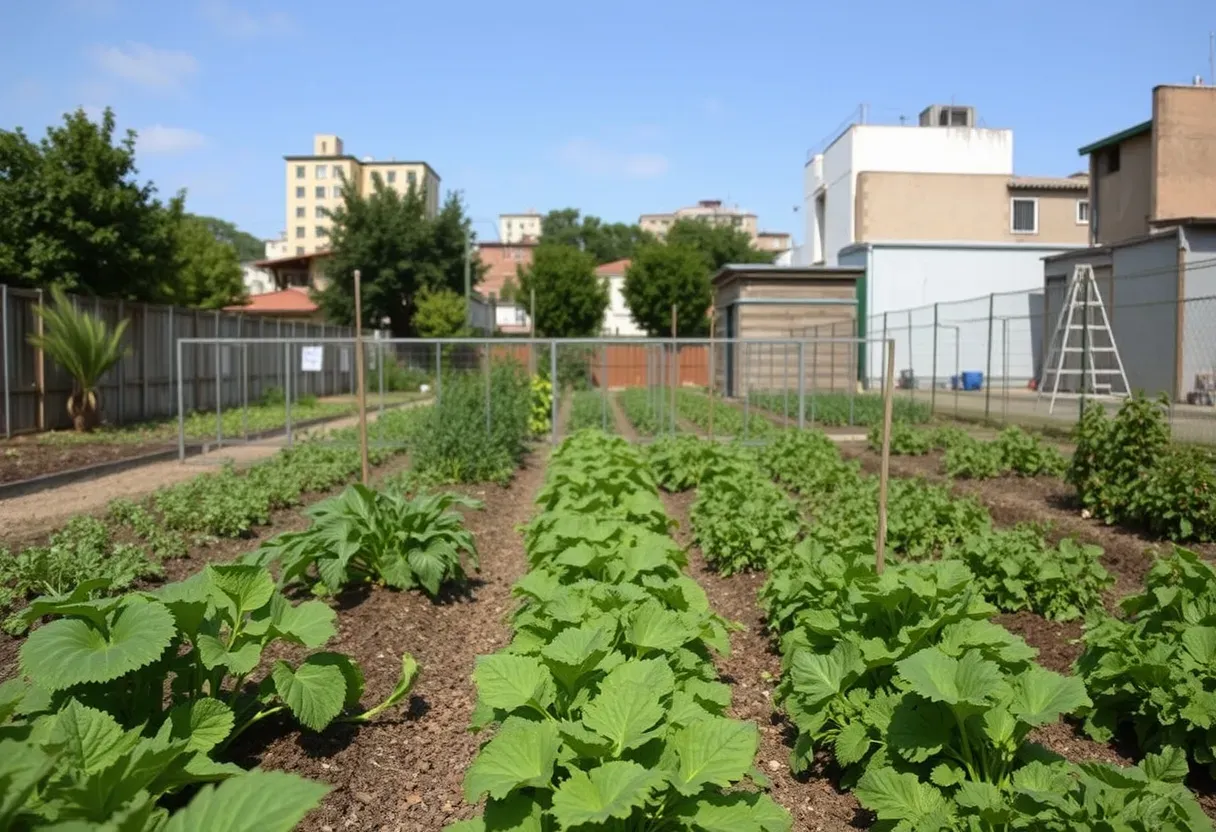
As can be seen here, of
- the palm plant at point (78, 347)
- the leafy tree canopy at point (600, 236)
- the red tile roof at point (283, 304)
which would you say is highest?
the leafy tree canopy at point (600, 236)

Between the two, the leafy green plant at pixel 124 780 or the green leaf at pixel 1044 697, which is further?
the green leaf at pixel 1044 697

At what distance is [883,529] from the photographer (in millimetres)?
5273

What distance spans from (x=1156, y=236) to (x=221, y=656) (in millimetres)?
24819

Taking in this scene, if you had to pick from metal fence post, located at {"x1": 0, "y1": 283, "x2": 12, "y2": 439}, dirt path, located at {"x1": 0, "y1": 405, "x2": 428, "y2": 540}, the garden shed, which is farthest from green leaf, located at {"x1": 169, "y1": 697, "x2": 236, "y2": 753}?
the garden shed

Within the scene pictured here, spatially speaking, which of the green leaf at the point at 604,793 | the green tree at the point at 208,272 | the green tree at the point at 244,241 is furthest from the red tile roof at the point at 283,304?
the green tree at the point at 244,241

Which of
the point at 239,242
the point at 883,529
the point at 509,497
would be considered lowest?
the point at 509,497

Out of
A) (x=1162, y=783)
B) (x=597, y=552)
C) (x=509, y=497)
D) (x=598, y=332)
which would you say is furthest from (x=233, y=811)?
(x=598, y=332)

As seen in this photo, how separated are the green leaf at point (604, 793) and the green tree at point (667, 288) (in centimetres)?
5108

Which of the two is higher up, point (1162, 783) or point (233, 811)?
point (233, 811)

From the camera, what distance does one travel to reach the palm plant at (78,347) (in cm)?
1688

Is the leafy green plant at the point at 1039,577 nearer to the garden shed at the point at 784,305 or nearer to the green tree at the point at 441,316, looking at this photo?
the garden shed at the point at 784,305

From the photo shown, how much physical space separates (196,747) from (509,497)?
8.68 metres

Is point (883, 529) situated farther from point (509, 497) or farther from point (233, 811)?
point (509, 497)

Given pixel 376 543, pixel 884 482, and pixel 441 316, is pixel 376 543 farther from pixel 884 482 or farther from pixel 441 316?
pixel 441 316
